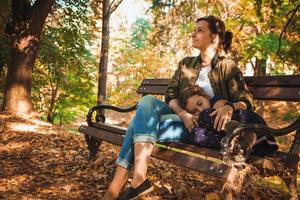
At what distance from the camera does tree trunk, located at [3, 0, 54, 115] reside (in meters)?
8.62

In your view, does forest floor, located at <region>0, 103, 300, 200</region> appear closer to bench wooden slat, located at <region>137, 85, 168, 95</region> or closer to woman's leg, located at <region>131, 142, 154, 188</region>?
woman's leg, located at <region>131, 142, 154, 188</region>

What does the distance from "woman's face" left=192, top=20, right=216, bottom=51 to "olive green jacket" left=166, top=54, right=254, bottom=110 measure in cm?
15

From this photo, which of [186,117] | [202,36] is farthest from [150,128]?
[202,36]

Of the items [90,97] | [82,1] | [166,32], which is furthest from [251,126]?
[166,32]

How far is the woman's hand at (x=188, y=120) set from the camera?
3528 mm

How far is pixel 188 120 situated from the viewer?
3.56 metres

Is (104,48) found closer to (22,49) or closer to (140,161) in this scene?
(22,49)

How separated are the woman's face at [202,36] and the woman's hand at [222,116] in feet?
2.97

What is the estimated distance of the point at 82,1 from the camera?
1113 centimetres

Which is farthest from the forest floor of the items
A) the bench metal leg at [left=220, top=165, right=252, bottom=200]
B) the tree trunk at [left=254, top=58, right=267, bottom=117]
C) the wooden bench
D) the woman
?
the tree trunk at [left=254, top=58, right=267, bottom=117]

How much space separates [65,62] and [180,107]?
9135 millimetres

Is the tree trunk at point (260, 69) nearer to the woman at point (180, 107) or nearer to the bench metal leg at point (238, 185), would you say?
the woman at point (180, 107)

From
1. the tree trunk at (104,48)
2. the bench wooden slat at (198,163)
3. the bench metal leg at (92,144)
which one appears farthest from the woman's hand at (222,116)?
the tree trunk at (104,48)

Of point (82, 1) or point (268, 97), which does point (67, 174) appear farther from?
point (82, 1)
